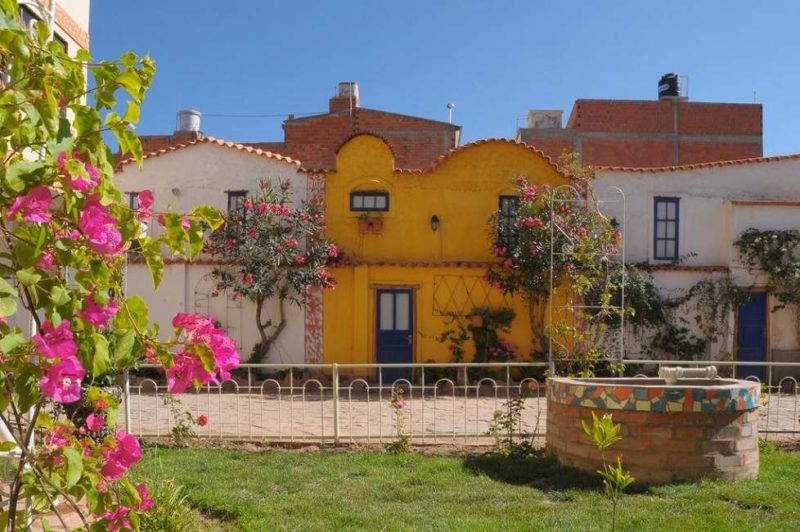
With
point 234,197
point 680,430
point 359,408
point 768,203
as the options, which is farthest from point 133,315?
point 768,203

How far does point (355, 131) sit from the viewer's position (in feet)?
77.4

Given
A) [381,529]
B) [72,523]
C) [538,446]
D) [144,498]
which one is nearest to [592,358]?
[538,446]

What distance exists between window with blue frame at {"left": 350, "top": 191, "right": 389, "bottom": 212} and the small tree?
872 millimetres

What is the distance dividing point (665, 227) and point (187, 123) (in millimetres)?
Result: 17214

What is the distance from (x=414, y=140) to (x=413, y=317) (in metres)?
10.4

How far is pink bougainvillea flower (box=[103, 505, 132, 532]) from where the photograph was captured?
2.25 meters

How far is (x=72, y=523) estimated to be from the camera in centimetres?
494

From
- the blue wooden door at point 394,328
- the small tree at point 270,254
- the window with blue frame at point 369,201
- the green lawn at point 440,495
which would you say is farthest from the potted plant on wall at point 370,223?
the green lawn at point 440,495

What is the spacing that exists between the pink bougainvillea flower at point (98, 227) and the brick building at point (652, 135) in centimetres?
2473

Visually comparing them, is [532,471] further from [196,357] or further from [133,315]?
[133,315]

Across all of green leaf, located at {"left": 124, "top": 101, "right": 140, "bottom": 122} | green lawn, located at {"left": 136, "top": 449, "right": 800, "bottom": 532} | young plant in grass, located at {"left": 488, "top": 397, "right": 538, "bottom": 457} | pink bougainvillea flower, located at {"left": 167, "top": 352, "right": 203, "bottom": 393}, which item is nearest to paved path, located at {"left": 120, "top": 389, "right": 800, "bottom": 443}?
young plant in grass, located at {"left": 488, "top": 397, "right": 538, "bottom": 457}

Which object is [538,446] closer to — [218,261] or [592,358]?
[592,358]

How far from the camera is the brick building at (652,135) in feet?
84.4

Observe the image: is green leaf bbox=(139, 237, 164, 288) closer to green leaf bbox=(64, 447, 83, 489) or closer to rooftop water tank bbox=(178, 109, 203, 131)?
green leaf bbox=(64, 447, 83, 489)
